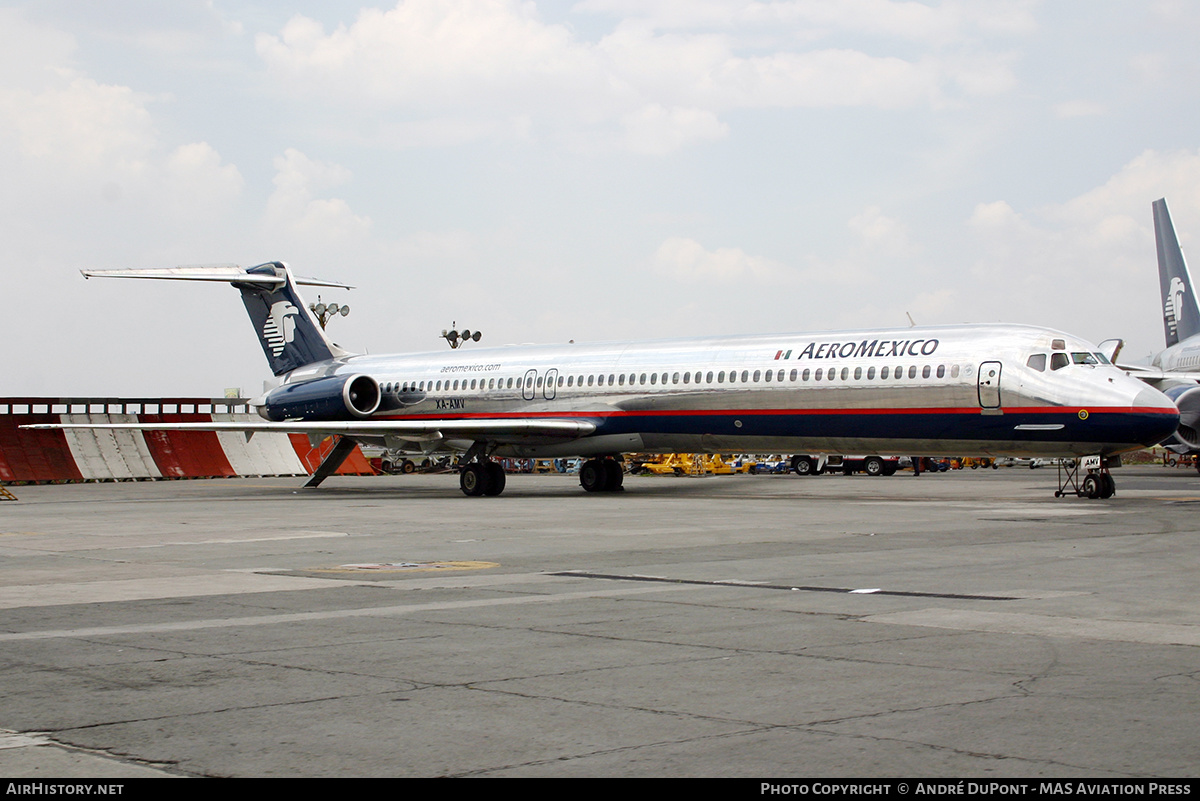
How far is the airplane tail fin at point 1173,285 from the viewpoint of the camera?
4228 cm

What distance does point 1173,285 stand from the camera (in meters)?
43.2

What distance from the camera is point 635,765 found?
4.50 metres

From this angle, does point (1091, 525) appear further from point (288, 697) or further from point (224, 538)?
point (288, 697)

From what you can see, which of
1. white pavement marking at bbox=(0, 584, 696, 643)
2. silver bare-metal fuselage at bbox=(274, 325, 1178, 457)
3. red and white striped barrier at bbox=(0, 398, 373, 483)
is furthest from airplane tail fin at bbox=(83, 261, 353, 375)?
white pavement marking at bbox=(0, 584, 696, 643)

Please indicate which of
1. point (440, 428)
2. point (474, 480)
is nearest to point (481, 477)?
point (474, 480)

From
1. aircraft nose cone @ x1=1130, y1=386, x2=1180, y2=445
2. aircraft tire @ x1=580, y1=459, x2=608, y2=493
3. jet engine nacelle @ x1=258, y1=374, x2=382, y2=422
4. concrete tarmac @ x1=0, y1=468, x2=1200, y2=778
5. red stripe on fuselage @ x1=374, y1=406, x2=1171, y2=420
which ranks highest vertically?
jet engine nacelle @ x1=258, y1=374, x2=382, y2=422

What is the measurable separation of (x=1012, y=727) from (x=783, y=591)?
4.79 metres

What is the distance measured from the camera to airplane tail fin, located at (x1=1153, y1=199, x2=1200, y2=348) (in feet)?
139

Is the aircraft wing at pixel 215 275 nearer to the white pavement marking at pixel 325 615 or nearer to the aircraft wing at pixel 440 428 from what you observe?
the aircraft wing at pixel 440 428

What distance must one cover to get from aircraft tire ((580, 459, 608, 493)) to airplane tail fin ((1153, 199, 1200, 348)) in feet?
81.8

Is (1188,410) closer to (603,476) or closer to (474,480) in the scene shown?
(603,476)

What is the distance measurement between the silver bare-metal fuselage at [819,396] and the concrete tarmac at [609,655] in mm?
5570

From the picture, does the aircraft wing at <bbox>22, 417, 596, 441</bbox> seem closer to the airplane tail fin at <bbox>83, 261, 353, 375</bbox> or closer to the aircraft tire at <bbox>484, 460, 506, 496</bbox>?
the aircraft tire at <bbox>484, 460, 506, 496</bbox>

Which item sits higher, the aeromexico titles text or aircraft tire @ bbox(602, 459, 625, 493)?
the aeromexico titles text
